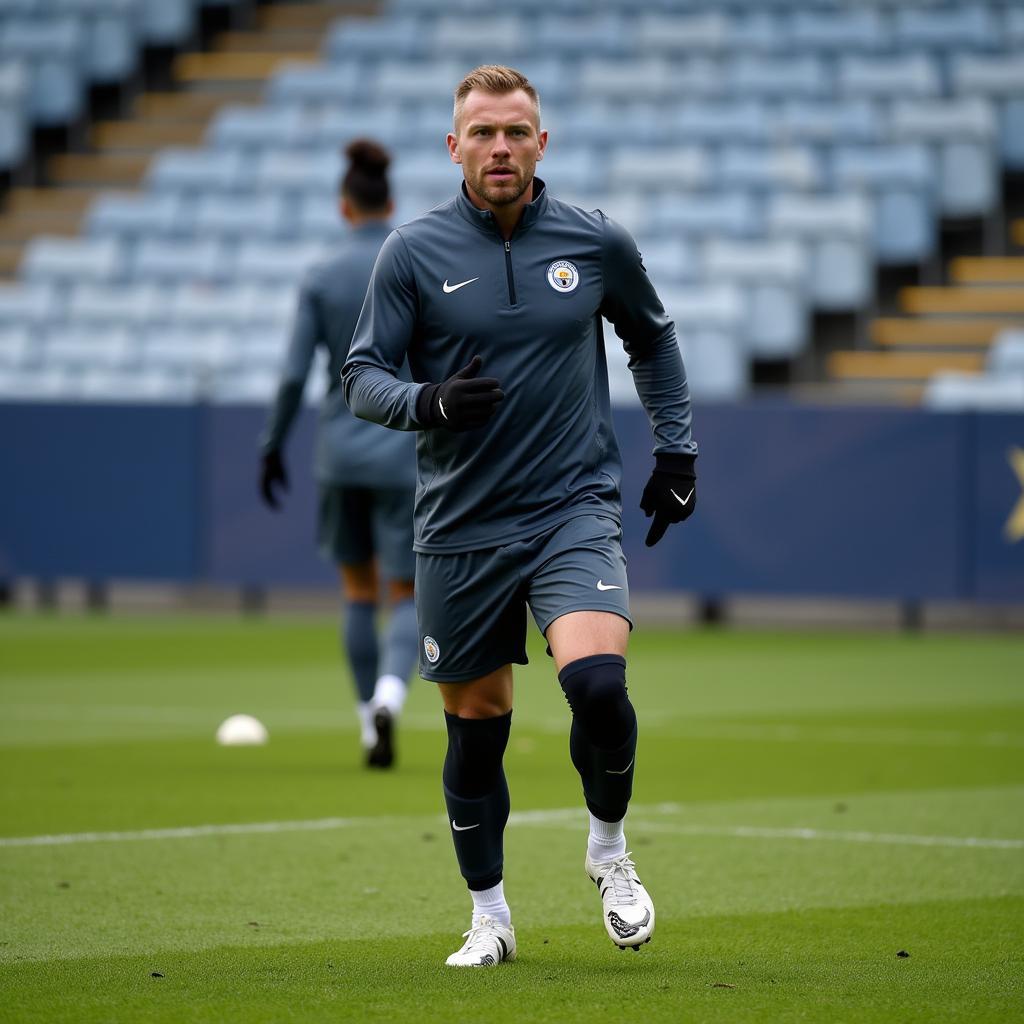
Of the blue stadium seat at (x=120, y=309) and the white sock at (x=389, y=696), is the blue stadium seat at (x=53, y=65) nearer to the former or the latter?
the blue stadium seat at (x=120, y=309)

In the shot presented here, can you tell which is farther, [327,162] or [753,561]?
[327,162]

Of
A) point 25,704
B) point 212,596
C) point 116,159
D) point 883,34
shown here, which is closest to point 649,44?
point 883,34

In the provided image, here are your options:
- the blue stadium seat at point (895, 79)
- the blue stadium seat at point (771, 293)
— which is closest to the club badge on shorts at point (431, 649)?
the blue stadium seat at point (771, 293)

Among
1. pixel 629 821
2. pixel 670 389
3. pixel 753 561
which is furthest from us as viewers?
pixel 753 561

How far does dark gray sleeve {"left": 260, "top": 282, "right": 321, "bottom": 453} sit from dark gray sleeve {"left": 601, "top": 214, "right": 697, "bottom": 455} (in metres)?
3.91

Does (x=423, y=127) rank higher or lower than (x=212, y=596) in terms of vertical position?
higher

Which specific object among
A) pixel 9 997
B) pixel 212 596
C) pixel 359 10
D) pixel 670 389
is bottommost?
pixel 212 596

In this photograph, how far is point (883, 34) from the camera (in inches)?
936

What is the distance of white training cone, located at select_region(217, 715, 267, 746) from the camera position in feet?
33.0

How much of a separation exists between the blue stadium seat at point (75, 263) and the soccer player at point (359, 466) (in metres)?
14.3

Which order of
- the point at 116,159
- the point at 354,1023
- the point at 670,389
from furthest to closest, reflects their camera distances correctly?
the point at 116,159 → the point at 670,389 → the point at 354,1023

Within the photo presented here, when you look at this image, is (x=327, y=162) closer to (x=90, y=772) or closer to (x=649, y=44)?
(x=649, y=44)

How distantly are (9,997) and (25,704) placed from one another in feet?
24.6

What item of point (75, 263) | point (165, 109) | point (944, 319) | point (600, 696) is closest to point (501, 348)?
point (600, 696)
